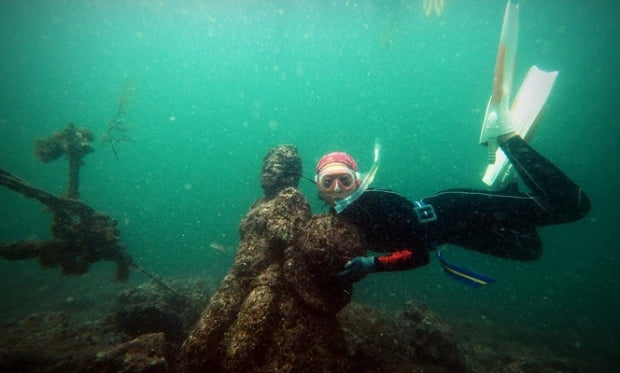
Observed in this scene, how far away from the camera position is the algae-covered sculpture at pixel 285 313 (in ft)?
9.29

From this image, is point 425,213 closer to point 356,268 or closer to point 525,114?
point 356,268

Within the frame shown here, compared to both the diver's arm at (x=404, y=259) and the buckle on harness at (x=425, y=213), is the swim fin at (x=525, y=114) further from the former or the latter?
the diver's arm at (x=404, y=259)

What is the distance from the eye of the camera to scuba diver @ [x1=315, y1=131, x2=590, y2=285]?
3734mm

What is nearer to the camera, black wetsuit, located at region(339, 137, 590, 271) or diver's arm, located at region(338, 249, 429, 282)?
diver's arm, located at region(338, 249, 429, 282)

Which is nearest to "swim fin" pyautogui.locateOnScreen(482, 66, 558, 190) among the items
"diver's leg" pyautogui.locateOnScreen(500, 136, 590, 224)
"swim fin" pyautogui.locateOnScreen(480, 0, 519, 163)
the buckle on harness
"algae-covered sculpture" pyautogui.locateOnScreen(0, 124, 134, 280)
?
"swim fin" pyautogui.locateOnScreen(480, 0, 519, 163)

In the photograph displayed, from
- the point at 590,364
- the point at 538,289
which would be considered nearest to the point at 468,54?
the point at 538,289

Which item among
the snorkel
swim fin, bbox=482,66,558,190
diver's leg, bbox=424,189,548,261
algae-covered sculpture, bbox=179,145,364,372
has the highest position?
swim fin, bbox=482,66,558,190

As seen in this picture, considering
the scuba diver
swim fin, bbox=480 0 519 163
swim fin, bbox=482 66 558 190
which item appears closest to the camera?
the scuba diver

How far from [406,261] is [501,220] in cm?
261

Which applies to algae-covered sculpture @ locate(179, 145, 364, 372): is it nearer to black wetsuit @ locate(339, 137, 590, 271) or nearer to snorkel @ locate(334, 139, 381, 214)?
snorkel @ locate(334, 139, 381, 214)

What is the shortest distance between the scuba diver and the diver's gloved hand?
0.7 inches

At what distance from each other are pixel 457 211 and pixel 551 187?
157 centimetres

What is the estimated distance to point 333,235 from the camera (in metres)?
3.38

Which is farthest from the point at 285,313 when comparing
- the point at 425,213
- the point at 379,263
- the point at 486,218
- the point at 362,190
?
the point at 486,218
